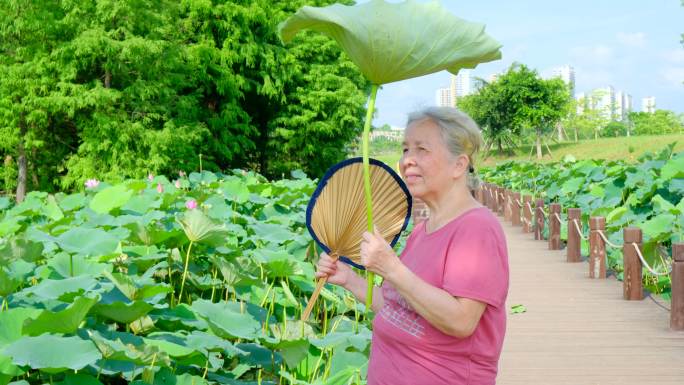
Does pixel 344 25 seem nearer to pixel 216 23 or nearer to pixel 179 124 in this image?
pixel 179 124

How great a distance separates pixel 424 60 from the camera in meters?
1.65

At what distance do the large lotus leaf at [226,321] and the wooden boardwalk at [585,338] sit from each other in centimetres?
232

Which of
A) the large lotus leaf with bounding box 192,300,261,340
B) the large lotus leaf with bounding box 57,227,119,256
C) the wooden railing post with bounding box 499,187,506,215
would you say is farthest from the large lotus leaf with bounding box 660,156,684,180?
the wooden railing post with bounding box 499,187,506,215

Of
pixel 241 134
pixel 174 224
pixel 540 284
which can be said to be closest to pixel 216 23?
pixel 241 134

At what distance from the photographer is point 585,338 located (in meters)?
5.29

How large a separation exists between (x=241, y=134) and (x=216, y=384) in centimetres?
2586

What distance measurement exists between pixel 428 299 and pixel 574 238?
7524 millimetres

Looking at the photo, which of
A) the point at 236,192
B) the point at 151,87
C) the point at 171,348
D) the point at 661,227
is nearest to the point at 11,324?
the point at 171,348

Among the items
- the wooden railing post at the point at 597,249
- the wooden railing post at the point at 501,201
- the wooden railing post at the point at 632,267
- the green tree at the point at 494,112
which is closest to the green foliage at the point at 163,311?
the wooden railing post at the point at 632,267

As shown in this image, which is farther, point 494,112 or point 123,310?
point 494,112

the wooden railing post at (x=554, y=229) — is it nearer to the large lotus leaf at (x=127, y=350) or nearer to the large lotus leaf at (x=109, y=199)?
the large lotus leaf at (x=109, y=199)

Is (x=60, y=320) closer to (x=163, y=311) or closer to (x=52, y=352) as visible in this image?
(x=52, y=352)

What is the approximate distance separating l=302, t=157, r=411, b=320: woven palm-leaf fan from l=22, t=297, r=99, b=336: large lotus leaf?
573 mm

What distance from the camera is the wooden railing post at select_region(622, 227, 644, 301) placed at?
634 centimetres
